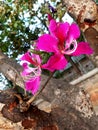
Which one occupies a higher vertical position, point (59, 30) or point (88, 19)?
point (59, 30)

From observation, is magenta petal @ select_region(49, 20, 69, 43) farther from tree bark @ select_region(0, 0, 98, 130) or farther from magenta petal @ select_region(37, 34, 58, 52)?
tree bark @ select_region(0, 0, 98, 130)

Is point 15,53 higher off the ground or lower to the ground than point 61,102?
lower

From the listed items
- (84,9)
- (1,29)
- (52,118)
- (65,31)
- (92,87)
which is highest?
(65,31)

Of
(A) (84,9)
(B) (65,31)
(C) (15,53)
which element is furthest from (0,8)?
(B) (65,31)

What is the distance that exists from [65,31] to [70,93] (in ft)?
0.91

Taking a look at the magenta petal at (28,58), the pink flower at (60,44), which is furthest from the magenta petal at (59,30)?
the magenta petal at (28,58)

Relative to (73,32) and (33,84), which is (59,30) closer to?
(73,32)

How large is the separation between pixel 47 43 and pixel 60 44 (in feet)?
0.16

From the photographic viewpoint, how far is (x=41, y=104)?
502 cm

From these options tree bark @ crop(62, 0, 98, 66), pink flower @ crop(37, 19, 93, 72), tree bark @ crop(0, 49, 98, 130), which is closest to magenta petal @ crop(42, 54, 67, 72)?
pink flower @ crop(37, 19, 93, 72)

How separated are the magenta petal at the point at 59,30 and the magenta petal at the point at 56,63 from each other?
1.8 inches

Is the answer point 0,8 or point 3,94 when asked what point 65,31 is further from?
point 0,8

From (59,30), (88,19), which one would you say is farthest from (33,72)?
(88,19)

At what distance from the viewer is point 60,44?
740 mm
